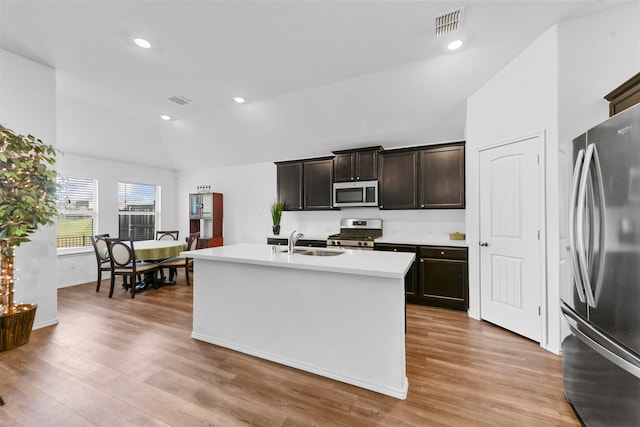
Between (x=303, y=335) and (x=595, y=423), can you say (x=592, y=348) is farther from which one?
(x=303, y=335)

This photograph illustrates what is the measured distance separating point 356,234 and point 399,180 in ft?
3.92

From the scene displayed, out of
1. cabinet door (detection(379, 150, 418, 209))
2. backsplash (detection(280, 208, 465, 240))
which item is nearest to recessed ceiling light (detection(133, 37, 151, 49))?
cabinet door (detection(379, 150, 418, 209))

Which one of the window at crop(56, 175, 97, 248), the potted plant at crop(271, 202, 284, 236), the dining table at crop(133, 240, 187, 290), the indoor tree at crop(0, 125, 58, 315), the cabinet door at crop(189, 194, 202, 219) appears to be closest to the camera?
the indoor tree at crop(0, 125, 58, 315)

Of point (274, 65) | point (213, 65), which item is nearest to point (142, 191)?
Result: point (213, 65)

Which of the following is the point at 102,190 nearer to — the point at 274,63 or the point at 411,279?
the point at 274,63

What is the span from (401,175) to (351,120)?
1165 millimetres

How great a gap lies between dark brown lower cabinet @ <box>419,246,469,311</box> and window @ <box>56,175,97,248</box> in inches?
241

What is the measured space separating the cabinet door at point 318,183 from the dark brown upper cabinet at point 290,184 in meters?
0.12

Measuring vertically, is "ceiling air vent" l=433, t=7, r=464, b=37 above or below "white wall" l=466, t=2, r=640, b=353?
above

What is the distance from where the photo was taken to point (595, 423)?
55.6 inches

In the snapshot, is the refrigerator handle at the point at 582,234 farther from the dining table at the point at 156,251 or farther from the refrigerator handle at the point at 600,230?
the dining table at the point at 156,251

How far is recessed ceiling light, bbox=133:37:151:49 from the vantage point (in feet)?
8.16

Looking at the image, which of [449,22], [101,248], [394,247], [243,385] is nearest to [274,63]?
[449,22]

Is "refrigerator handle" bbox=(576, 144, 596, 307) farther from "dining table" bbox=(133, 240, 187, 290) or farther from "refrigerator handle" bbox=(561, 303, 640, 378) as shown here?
"dining table" bbox=(133, 240, 187, 290)
